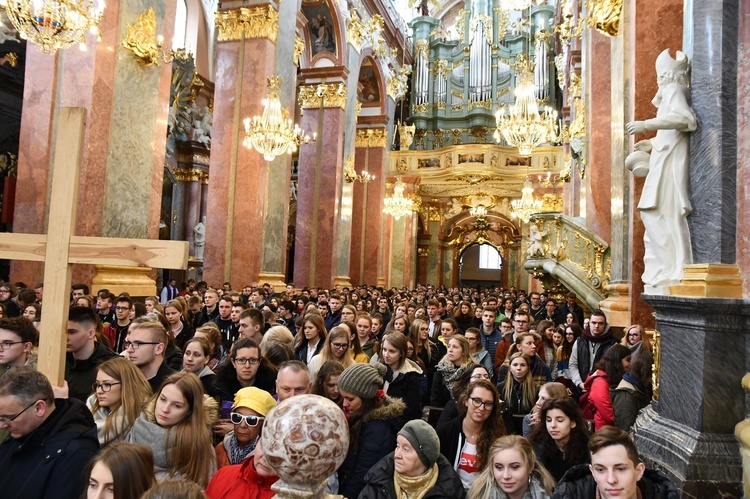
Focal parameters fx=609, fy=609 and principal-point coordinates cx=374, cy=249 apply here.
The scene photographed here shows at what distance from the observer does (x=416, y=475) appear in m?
2.76

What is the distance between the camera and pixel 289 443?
1373mm

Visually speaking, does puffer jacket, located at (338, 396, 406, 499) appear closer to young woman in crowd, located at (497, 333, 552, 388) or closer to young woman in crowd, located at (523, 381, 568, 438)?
young woman in crowd, located at (523, 381, 568, 438)

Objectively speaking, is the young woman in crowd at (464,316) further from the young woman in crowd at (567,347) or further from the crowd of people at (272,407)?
the crowd of people at (272,407)

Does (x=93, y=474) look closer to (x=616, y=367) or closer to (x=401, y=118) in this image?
(x=616, y=367)

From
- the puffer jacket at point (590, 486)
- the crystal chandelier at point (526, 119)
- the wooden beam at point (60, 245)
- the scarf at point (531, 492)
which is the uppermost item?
the crystal chandelier at point (526, 119)

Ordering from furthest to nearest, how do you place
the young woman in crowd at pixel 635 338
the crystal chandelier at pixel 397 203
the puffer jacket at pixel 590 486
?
the crystal chandelier at pixel 397 203
the young woman in crowd at pixel 635 338
the puffer jacket at pixel 590 486

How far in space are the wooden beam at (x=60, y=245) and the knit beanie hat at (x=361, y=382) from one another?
→ 55.3 inches

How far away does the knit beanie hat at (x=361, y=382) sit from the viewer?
3346mm

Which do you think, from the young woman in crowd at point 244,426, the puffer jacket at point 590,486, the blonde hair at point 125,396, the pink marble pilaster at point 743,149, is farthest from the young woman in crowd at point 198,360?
the pink marble pilaster at point 743,149

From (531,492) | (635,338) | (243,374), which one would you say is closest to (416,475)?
(531,492)

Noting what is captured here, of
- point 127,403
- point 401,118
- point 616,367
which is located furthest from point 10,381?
point 401,118

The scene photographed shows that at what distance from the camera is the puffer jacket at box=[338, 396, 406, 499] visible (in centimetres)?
307

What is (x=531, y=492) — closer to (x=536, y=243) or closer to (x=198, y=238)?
(x=536, y=243)

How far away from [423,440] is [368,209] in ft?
67.3
